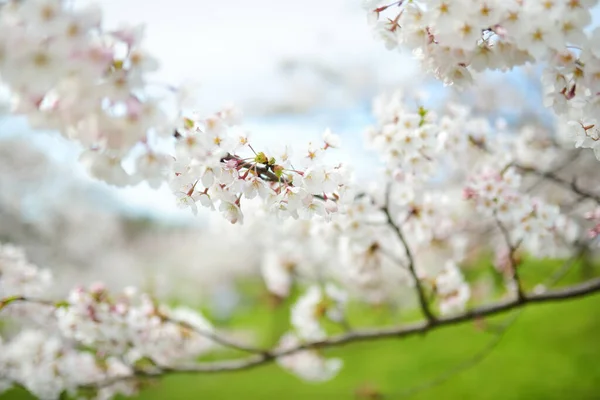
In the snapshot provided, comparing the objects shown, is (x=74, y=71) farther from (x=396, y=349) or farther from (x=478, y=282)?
(x=478, y=282)

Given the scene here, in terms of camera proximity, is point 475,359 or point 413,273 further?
point 475,359

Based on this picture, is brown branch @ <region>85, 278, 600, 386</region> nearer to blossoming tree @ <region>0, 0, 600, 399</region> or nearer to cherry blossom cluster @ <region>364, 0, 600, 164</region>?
blossoming tree @ <region>0, 0, 600, 399</region>

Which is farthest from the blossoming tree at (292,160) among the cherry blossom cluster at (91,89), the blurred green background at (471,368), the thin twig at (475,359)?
the blurred green background at (471,368)

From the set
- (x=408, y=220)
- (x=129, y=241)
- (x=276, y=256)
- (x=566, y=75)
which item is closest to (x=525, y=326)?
(x=276, y=256)

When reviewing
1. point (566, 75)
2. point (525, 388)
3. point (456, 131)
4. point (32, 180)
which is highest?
point (32, 180)

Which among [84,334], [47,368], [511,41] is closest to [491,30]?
[511,41]

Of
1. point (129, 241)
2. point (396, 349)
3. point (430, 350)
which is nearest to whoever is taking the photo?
point (430, 350)

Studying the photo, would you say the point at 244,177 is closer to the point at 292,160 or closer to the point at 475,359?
the point at 292,160
